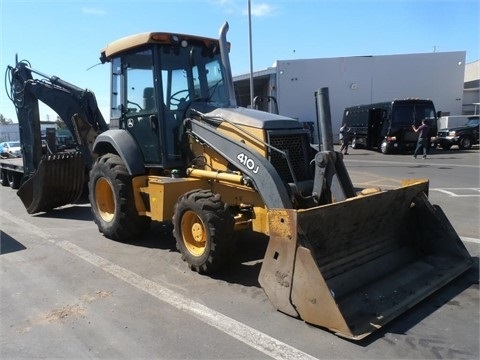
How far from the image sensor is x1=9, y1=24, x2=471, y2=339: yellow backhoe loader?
402 centimetres

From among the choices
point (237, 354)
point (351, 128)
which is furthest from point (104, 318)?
point (351, 128)

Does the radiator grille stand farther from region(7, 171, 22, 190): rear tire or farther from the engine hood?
region(7, 171, 22, 190): rear tire

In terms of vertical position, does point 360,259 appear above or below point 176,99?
below

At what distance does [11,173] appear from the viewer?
13.1m

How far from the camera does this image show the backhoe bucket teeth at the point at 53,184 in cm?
895

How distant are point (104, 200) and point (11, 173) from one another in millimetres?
7470

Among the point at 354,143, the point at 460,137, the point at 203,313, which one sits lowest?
the point at 203,313

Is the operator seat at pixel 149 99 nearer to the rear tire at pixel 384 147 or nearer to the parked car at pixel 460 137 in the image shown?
the rear tire at pixel 384 147

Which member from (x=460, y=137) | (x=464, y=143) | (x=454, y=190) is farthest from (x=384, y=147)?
(x=454, y=190)

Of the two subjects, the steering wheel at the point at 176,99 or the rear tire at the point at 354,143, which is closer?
the steering wheel at the point at 176,99

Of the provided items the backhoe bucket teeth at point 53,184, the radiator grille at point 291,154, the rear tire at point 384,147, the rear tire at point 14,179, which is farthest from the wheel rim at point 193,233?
the rear tire at point 384,147

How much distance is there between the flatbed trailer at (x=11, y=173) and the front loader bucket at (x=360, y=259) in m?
10.3

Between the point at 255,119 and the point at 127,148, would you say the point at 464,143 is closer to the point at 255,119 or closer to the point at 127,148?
the point at 255,119

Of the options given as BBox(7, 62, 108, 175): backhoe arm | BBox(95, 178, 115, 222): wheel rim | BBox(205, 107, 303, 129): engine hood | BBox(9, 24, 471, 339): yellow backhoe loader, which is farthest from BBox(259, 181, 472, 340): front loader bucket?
BBox(7, 62, 108, 175): backhoe arm
